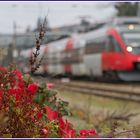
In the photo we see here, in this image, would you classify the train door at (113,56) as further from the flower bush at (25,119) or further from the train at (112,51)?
the flower bush at (25,119)

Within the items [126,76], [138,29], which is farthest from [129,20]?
[126,76]

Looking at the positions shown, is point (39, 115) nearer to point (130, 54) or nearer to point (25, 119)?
point (25, 119)

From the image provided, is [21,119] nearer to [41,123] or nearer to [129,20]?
[41,123]

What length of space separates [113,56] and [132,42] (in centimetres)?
116

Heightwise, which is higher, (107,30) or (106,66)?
(107,30)

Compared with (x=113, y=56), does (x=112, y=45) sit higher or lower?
higher

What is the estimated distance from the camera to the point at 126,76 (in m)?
28.3

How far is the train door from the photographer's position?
27.8 meters

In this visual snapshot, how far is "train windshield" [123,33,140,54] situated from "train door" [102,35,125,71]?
45 cm

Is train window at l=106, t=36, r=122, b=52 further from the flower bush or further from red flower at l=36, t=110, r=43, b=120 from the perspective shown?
red flower at l=36, t=110, r=43, b=120

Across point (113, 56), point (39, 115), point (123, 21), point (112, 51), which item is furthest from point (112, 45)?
point (39, 115)

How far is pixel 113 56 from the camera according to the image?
28.2 metres

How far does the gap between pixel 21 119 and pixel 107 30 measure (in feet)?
86.0

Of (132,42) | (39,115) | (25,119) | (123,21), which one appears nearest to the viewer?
(25,119)
